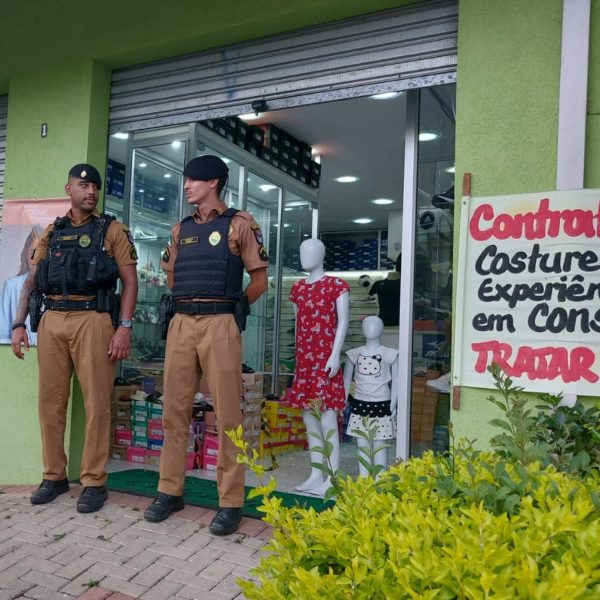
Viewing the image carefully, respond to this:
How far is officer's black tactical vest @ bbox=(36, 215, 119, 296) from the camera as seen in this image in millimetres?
3656

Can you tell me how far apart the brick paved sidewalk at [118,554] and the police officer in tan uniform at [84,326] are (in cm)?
21

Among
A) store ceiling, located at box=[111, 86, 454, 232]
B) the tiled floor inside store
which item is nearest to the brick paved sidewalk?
→ the tiled floor inside store

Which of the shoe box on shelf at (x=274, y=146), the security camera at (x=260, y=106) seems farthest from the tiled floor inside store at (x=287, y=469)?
the shoe box on shelf at (x=274, y=146)

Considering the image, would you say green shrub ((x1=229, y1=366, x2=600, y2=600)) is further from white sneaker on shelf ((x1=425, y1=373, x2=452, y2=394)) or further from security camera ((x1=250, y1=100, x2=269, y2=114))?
security camera ((x1=250, y1=100, x2=269, y2=114))

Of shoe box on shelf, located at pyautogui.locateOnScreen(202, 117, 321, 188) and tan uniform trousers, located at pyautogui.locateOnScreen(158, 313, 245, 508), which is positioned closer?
tan uniform trousers, located at pyautogui.locateOnScreen(158, 313, 245, 508)

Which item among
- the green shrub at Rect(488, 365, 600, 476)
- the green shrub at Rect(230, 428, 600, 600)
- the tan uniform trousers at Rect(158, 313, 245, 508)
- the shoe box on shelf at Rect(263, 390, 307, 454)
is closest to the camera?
the green shrub at Rect(230, 428, 600, 600)

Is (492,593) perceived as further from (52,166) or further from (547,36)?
(52,166)

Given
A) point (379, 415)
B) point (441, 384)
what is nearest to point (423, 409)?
point (441, 384)

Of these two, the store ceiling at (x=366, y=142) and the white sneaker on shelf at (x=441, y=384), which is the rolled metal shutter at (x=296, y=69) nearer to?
the store ceiling at (x=366, y=142)

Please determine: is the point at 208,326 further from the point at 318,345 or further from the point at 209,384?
the point at 318,345

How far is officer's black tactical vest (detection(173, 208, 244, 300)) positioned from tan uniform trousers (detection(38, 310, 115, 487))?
0.61 m

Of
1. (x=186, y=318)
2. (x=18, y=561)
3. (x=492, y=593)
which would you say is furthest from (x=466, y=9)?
(x=18, y=561)

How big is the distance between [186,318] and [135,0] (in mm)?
2294

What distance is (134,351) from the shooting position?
5441 millimetres
